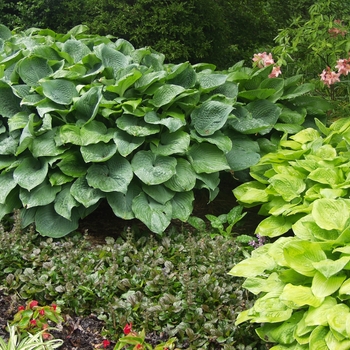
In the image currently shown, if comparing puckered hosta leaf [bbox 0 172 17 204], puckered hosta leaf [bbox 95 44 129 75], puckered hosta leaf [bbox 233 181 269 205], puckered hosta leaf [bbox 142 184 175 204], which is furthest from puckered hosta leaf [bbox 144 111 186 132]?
puckered hosta leaf [bbox 0 172 17 204]

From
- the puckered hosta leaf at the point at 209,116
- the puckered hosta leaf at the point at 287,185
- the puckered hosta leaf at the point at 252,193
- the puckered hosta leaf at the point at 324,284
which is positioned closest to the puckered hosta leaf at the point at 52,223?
the puckered hosta leaf at the point at 209,116

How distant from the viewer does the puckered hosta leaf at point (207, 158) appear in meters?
3.20

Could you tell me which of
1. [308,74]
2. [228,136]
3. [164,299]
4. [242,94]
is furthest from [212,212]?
[308,74]

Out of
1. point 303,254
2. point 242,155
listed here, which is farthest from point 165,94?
point 303,254

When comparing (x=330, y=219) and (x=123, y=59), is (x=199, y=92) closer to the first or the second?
(x=123, y=59)

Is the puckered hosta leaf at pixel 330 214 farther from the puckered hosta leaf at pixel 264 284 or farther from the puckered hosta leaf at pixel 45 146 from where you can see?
the puckered hosta leaf at pixel 45 146

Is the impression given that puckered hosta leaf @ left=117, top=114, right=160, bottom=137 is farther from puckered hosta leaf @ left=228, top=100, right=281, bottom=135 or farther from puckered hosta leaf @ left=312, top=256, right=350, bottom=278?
puckered hosta leaf @ left=312, top=256, right=350, bottom=278

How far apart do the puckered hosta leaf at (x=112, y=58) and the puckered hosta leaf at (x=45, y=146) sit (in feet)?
→ 2.04

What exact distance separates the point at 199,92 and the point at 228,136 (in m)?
0.41

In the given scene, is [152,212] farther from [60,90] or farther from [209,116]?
[60,90]

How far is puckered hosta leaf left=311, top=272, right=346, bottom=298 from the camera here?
204 cm

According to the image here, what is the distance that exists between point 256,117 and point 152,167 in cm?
106

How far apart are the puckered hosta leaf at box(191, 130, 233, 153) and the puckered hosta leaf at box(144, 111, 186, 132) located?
15 cm

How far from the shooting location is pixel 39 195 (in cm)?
311
